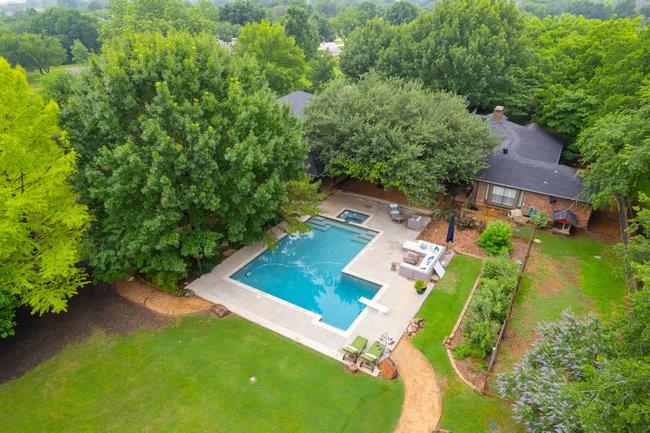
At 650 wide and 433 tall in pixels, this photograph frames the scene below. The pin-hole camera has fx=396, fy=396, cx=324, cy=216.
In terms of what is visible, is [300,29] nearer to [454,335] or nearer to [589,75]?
[589,75]

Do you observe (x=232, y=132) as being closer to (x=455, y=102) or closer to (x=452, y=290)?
(x=452, y=290)

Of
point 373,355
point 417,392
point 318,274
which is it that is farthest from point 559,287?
point 318,274

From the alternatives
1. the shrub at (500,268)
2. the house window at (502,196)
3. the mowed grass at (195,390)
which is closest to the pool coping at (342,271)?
the mowed grass at (195,390)

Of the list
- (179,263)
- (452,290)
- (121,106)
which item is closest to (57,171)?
(121,106)

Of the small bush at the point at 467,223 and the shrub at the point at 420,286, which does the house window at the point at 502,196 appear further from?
the shrub at the point at 420,286

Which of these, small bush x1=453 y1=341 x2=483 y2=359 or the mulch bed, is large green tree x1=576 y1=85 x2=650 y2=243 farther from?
the mulch bed

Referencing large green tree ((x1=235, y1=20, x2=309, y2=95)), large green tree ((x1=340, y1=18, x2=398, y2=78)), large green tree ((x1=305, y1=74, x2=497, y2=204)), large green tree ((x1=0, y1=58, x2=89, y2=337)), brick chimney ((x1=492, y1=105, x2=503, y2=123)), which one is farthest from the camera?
large green tree ((x1=235, y1=20, x2=309, y2=95))

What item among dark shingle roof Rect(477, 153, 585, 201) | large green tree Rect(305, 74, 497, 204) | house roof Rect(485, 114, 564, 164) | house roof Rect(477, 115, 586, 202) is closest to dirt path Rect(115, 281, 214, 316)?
large green tree Rect(305, 74, 497, 204)
